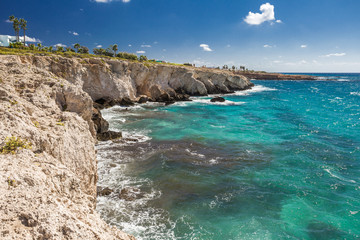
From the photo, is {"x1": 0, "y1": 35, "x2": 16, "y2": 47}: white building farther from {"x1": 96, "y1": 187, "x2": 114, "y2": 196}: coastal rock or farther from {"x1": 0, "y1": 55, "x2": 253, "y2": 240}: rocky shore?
{"x1": 96, "y1": 187, "x2": 114, "y2": 196}: coastal rock

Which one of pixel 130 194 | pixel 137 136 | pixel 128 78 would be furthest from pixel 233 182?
pixel 128 78

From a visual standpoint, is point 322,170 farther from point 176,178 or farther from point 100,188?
point 100,188

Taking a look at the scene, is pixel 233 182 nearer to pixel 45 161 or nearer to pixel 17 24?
pixel 45 161

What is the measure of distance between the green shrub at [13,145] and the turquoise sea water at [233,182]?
6906mm

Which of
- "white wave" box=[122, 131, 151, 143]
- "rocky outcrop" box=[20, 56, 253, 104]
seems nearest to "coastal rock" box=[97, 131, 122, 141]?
"white wave" box=[122, 131, 151, 143]

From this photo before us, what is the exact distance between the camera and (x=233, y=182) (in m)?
17.3

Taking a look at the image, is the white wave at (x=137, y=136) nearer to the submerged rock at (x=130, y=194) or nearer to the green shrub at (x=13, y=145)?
the submerged rock at (x=130, y=194)

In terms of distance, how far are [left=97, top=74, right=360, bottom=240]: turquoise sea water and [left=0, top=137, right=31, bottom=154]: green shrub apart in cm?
691

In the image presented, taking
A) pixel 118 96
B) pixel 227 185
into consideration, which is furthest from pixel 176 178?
pixel 118 96

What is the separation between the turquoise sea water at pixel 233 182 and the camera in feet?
41.0

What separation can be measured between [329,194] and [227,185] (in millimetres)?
7550

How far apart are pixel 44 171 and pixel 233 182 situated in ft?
45.7

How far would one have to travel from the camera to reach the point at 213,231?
12070 mm

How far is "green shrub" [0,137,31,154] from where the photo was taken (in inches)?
277
